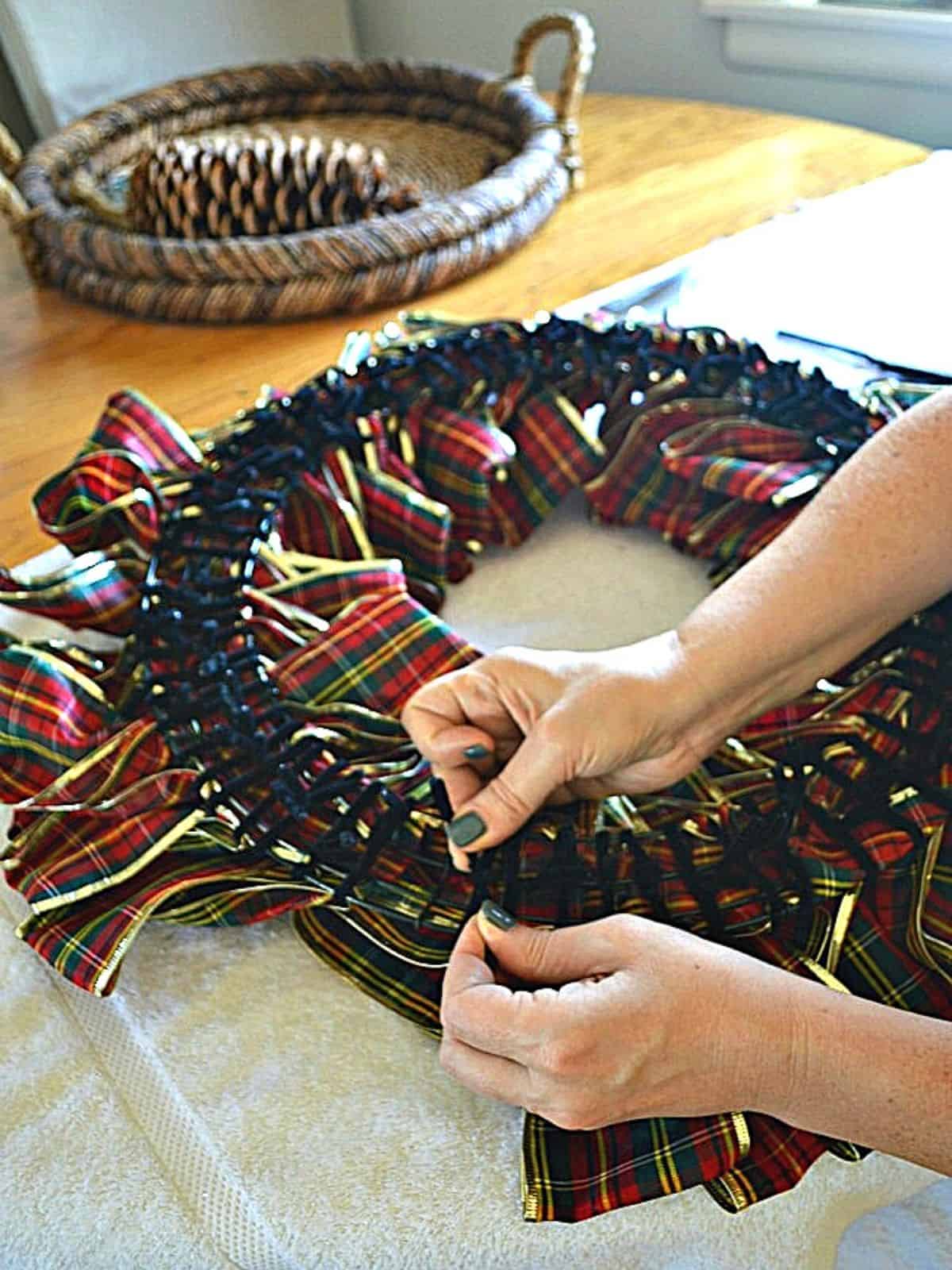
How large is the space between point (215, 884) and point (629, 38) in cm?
137

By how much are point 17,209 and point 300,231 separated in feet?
0.81

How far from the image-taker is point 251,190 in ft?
3.15

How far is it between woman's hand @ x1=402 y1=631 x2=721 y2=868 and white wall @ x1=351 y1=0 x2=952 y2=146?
3.39 feet

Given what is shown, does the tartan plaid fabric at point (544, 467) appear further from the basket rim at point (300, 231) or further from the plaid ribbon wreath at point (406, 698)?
the basket rim at point (300, 231)

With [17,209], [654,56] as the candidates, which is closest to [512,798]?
[17,209]

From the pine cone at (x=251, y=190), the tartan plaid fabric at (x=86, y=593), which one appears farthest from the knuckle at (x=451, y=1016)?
the pine cone at (x=251, y=190)

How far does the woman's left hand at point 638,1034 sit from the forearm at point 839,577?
5.5 inches

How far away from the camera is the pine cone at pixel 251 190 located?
3.14 ft

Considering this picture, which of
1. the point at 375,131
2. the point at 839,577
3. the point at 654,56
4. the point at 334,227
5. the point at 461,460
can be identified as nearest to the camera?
the point at 839,577

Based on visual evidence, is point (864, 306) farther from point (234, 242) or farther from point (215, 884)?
point (215, 884)

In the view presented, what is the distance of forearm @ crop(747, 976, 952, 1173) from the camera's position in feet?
1.15

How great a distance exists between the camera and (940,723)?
46cm

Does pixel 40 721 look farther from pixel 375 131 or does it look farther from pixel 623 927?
pixel 375 131

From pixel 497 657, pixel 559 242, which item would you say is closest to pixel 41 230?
pixel 559 242
